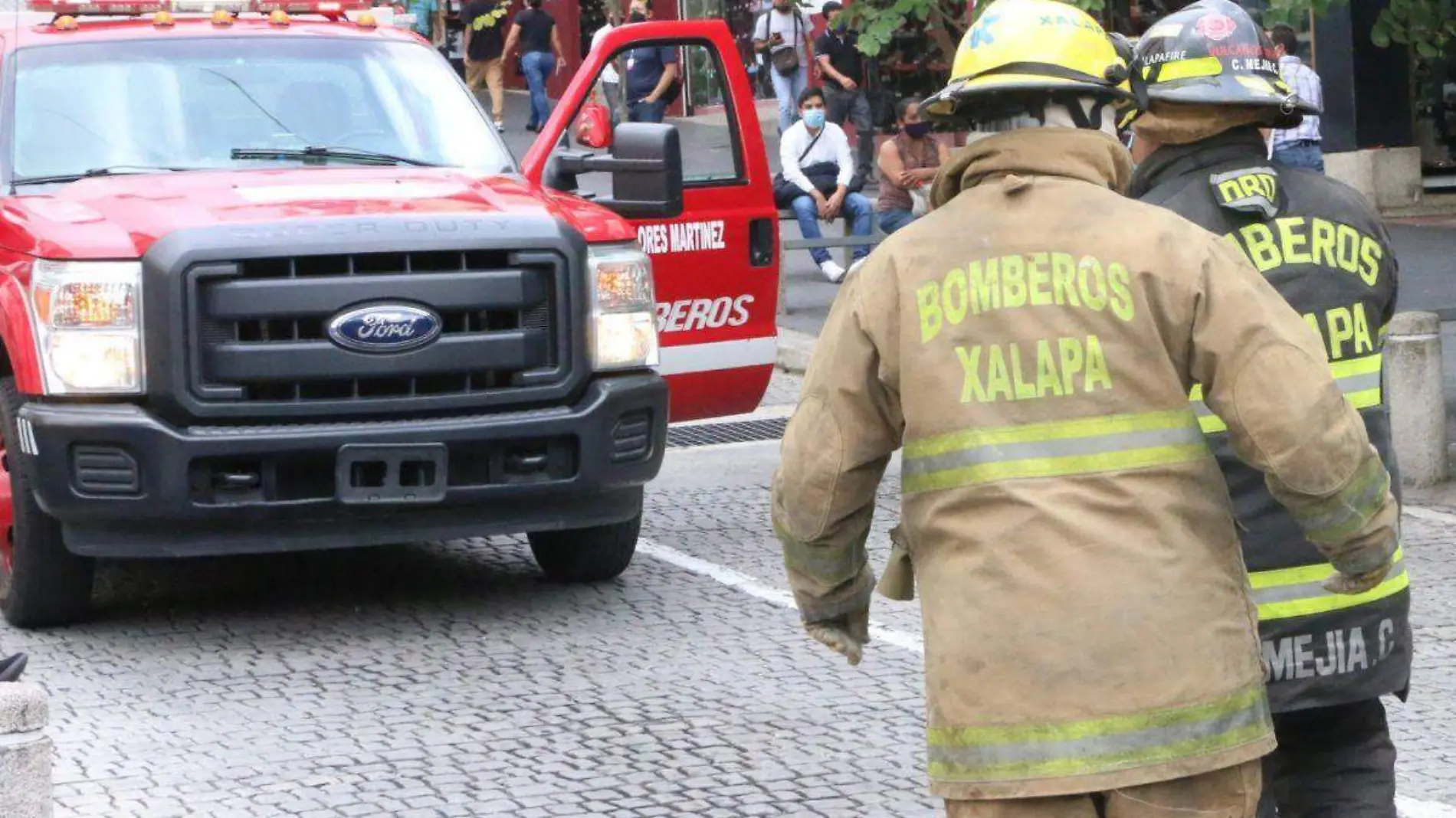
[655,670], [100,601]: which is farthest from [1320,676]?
[100,601]

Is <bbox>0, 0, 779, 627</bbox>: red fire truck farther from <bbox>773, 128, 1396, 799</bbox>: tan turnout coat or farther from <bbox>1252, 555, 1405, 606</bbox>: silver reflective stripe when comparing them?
<bbox>773, 128, 1396, 799</bbox>: tan turnout coat

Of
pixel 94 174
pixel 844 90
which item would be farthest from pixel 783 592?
pixel 844 90

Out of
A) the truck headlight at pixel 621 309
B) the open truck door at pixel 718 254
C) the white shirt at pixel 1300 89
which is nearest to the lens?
the truck headlight at pixel 621 309

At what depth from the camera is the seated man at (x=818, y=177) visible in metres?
16.7

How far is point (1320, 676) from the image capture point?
3.76 metres

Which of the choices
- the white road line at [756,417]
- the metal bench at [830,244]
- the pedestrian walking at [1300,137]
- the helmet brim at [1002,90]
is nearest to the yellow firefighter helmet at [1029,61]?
the helmet brim at [1002,90]

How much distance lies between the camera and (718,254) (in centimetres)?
891

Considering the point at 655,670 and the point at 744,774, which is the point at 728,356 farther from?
the point at 744,774

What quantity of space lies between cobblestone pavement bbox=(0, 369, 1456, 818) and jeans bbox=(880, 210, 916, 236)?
306 inches

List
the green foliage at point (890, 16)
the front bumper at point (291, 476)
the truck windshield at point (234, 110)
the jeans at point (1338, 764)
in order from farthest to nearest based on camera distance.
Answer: the green foliage at point (890, 16), the truck windshield at point (234, 110), the front bumper at point (291, 476), the jeans at point (1338, 764)

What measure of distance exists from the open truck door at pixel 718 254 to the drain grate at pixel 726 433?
212cm

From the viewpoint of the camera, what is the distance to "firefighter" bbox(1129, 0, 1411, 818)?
12.3ft

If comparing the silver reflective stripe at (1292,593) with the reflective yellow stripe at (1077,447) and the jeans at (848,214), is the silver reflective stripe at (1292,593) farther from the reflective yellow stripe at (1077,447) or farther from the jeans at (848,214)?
the jeans at (848,214)

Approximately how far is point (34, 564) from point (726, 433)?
4.99 m
